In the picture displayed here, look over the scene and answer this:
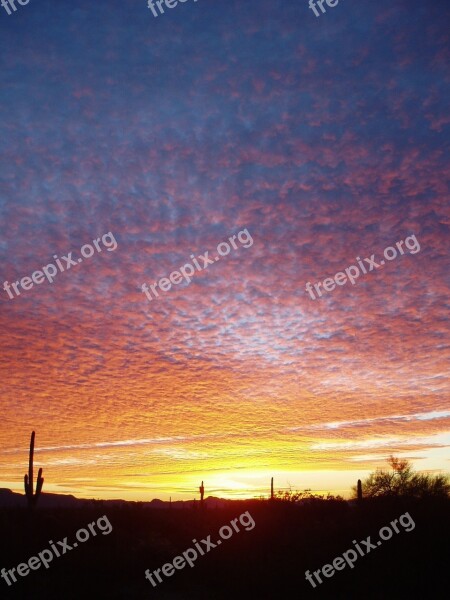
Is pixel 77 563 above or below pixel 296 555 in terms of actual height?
above

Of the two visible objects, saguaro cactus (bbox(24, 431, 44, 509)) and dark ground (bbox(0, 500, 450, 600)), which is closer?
dark ground (bbox(0, 500, 450, 600))

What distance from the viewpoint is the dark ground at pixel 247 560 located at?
49.2ft

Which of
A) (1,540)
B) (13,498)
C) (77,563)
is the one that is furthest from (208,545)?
(13,498)

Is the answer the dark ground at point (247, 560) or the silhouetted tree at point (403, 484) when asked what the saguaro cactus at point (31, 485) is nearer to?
the dark ground at point (247, 560)

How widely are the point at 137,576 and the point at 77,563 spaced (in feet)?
7.08

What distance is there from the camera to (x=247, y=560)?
62.6 ft

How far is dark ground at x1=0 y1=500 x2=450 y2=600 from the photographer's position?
1498cm

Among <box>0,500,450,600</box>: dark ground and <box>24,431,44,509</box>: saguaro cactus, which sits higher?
<box>24,431,44,509</box>: saguaro cactus

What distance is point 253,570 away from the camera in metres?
17.5

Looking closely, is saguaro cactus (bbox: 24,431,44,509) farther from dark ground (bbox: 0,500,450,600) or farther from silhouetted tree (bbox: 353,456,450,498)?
silhouetted tree (bbox: 353,456,450,498)

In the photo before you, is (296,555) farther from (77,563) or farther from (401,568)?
(77,563)

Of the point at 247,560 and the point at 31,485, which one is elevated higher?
the point at 31,485

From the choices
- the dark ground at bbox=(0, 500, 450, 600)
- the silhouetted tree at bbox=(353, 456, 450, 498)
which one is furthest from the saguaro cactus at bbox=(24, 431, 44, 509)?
the silhouetted tree at bbox=(353, 456, 450, 498)

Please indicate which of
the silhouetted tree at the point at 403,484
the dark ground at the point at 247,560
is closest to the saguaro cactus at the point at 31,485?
the dark ground at the point at 247,560
